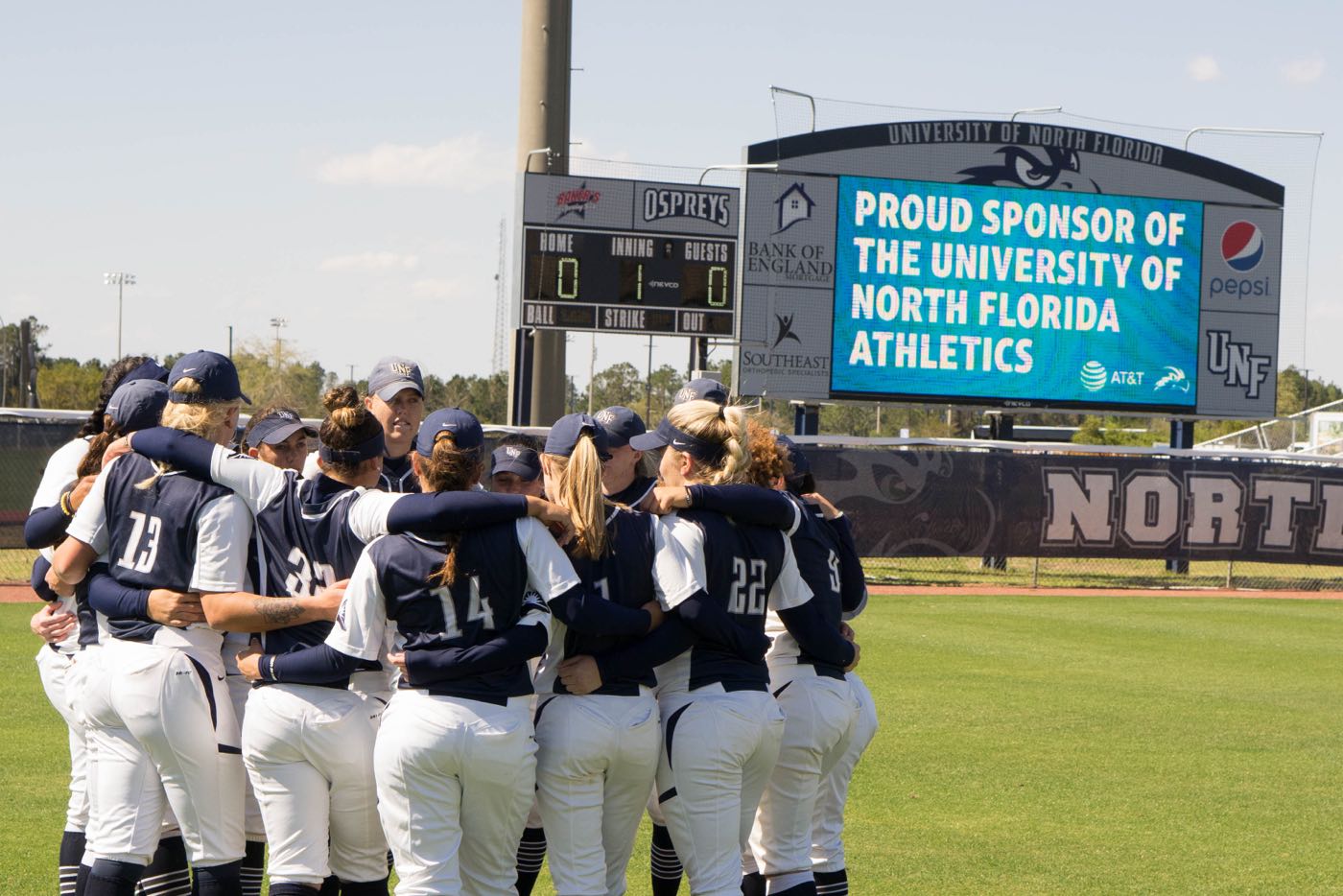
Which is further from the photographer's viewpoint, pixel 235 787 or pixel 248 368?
pixel 248 368

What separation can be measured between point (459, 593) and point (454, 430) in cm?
53

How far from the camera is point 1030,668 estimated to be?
43.6 feet

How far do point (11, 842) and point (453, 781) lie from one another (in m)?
3.52

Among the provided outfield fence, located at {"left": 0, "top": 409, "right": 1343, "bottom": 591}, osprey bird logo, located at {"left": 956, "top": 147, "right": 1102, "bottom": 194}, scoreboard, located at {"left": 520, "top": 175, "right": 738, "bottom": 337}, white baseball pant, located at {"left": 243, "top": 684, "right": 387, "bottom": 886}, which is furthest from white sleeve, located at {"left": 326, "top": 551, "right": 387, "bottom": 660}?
osprey bird logo, located at {"left": 956, "top": 147, "right": 1102, "bottom": 194}

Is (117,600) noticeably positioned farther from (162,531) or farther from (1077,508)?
(1077,508)

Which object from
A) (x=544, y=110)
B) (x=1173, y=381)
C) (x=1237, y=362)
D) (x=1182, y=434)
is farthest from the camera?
(x=1182, y=434)

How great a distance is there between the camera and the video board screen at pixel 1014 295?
24.5 meters

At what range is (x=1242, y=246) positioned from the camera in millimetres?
26219

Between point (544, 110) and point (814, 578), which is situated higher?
point (544, 110)

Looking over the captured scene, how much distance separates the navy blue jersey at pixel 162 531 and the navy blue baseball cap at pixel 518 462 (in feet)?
2.85

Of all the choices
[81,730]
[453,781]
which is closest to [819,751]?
[453,781]

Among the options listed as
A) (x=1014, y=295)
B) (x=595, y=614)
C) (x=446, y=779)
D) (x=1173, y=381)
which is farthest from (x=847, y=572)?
(x=1173, y=381)

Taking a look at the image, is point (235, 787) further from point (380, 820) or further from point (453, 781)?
point (453, 781)

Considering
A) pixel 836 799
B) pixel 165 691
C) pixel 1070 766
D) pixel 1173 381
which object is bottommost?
pixel 1070 766
